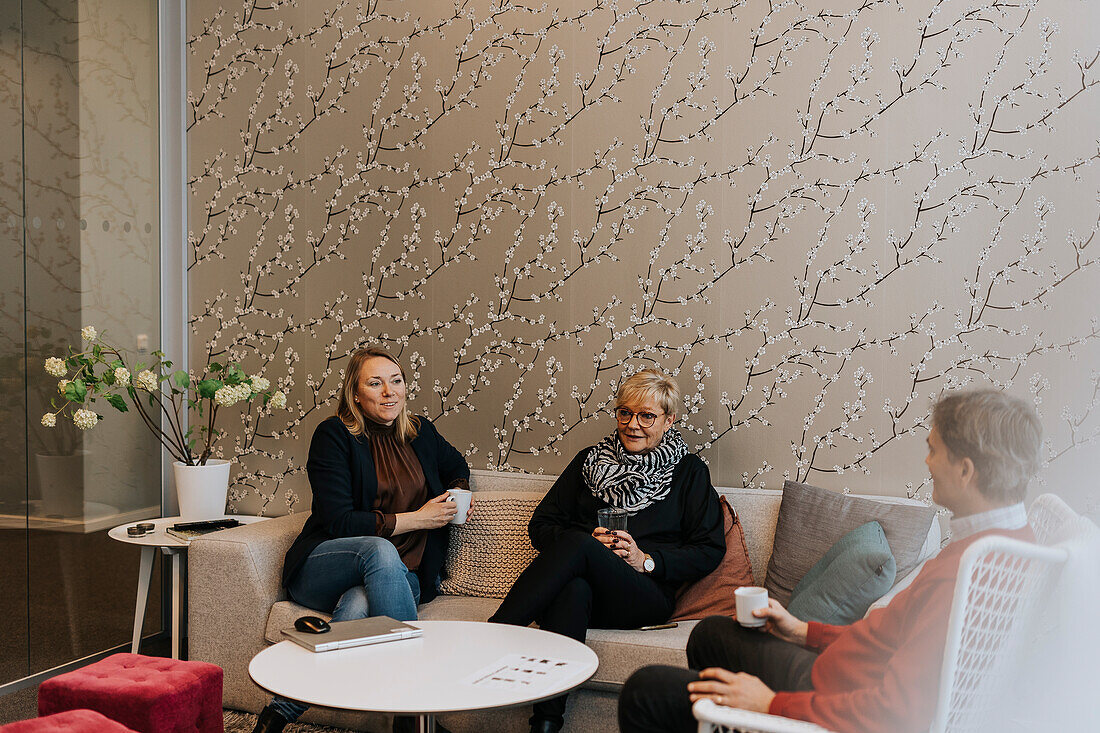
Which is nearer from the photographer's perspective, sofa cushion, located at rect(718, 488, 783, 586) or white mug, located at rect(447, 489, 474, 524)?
sofa cushion, located at rect(718, 488, 783, 586)

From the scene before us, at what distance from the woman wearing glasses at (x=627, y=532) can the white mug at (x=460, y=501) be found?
8.9 inches

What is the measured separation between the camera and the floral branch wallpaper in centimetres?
270

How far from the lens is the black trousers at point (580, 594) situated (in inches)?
97.0

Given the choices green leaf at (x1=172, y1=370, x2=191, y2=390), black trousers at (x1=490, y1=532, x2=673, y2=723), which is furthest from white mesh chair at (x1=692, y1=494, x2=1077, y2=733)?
green leaf at (x1=172, y1=370, x2=191, y2=390)

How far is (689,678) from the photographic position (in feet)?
5.73

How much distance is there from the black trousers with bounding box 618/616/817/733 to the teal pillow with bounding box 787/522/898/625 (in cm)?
46

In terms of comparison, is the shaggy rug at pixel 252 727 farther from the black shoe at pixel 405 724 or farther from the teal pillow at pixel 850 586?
the teal pillow at pixel 850 586

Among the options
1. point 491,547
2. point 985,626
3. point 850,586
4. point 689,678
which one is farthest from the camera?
point 491,547

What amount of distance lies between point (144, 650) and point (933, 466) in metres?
3.18

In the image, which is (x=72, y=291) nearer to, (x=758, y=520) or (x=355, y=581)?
(x=355, y=581)

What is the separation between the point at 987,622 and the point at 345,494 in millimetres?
1942

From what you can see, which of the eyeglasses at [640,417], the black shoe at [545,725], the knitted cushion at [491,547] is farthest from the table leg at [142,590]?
the eyeglasses at [640,417]

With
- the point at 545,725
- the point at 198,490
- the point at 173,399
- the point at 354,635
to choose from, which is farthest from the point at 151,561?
the point at 545,725

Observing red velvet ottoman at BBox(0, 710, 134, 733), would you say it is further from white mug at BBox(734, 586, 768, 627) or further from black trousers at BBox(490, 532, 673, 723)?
white mug at BBox(734, 586, 768, 627)
